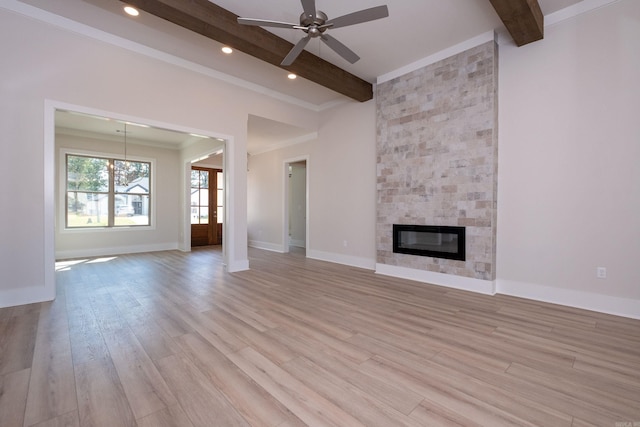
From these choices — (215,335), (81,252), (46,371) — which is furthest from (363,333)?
(81,252)

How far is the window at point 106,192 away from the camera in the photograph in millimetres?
6578

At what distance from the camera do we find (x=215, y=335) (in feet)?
8.11

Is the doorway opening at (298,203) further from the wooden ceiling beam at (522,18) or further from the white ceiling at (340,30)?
the wooden ceiling beam at (522,18)

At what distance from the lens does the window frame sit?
632 centimetres

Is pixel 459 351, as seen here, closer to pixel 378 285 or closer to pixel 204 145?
pixel 378 285

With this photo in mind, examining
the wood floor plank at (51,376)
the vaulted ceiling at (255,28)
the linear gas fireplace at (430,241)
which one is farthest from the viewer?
the linear gas fireplace at (430,241)

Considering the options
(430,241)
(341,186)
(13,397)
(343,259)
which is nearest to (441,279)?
(430,241)

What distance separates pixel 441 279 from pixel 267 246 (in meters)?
4.88

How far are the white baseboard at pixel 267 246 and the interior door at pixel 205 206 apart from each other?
138 centimetres

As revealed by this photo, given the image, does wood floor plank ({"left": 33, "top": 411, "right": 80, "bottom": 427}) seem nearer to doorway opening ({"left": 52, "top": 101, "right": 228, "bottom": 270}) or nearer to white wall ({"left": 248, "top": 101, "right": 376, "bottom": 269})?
doorway opening ({"left": 52, "top": 101, "right": 228, "bottom": 270})

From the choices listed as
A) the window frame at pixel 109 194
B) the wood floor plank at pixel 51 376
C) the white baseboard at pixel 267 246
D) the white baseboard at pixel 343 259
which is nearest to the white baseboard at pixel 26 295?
the wood floor plank at pixel 51 376

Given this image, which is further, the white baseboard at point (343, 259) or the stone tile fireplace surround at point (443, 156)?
the white baseboard at point (343, 259)

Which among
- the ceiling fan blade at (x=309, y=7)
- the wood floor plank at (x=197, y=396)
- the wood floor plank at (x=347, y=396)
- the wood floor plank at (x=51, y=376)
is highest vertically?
the ceiling fan blade at (x=309, y=7)

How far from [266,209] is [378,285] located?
4.49 meters
